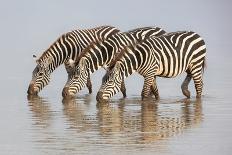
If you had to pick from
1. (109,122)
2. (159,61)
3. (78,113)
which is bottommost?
(109,122)

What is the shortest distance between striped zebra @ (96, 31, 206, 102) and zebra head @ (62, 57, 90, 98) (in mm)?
1103

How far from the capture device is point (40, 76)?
27.2m

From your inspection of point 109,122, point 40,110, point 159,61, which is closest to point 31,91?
point 159,61

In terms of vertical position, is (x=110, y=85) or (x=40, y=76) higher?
(x=40, y=76)

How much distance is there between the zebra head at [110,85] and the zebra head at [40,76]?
2.82 m

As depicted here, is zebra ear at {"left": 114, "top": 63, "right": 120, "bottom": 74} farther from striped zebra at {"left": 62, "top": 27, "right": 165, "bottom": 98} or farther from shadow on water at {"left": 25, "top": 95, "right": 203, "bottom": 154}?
shadow on water at {"left": 25, "top": 95, "right": 203, "bottom": 154}

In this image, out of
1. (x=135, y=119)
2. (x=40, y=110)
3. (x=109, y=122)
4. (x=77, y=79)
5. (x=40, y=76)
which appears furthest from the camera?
(x=40, y=76)

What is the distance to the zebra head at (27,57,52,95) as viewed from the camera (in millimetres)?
27078

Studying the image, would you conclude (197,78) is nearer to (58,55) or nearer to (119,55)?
(119,55)

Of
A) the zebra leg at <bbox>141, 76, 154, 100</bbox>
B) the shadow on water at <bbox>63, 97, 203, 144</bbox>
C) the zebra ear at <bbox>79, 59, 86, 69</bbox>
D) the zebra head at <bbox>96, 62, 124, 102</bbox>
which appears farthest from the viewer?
the zebra ear at <bbox>79, 59, 86, 69</bbox>

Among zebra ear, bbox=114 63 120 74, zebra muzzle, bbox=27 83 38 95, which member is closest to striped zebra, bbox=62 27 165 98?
zebra ear, bbox=114 63 120 74

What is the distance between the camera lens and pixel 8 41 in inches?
2020

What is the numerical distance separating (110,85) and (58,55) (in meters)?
3.18

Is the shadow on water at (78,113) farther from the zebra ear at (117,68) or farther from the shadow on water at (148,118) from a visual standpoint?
the zebra ear at (117,68)
